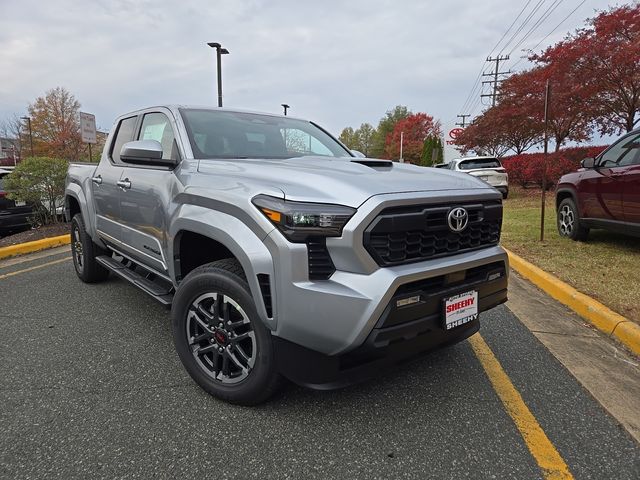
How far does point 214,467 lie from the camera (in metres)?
1.96

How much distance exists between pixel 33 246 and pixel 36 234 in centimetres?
128

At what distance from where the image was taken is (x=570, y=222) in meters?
6.84

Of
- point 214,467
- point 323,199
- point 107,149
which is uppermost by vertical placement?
point 107,149

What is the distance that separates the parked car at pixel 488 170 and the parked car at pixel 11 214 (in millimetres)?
12702

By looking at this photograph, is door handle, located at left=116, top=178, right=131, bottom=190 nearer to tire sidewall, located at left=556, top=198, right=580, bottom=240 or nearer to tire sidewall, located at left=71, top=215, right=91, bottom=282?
tire sidewall, located at left=71, top=215, right=91, bottom=282

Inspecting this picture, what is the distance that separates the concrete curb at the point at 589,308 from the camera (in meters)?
3.29

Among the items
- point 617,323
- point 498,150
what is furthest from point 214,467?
point 498,150

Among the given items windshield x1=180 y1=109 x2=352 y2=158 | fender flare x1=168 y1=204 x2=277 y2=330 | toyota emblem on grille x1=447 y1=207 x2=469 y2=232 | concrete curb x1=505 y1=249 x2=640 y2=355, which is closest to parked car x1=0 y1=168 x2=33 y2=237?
windshield x1=180 y1=109 x2=352 y2=158

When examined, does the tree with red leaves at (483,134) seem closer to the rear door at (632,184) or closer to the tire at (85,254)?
the rear door at (632,184)

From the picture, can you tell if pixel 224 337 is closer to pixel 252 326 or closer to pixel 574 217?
pixel 252 326

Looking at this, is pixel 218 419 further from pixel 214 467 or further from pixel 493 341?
pixel 493 341

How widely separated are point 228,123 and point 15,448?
2414mm

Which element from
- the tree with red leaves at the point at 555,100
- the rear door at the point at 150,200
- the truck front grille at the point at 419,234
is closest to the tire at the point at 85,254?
the rear door at the point at 150,200

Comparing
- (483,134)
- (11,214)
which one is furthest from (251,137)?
(483,134)
